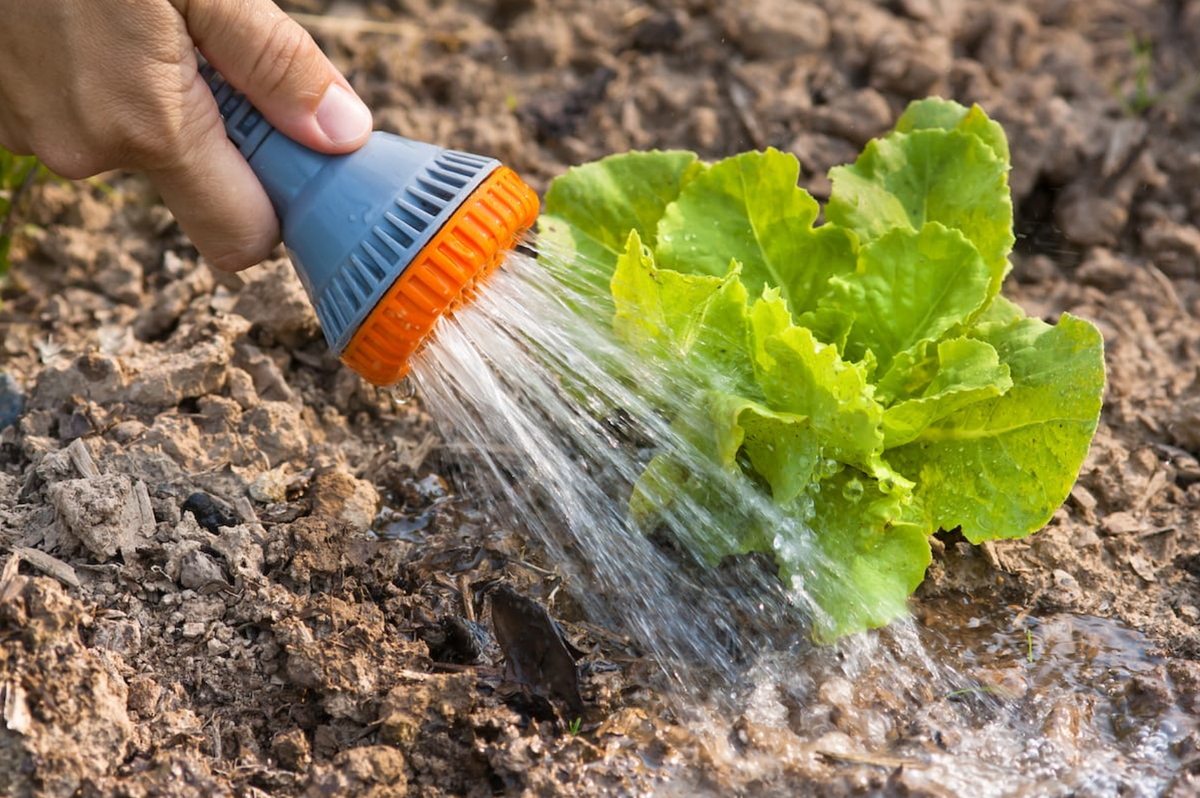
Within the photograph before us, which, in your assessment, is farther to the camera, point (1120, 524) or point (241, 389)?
point (241, 389)

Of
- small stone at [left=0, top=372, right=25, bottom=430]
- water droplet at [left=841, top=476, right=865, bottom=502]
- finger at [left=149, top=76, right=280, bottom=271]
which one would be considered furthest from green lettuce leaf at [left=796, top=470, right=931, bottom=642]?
small stone at [left=0, top=372, right=25, bottom=430]

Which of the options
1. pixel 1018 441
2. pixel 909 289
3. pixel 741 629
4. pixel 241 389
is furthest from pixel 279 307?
pixel 1018 441

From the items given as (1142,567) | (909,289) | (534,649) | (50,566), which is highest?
(909,289)

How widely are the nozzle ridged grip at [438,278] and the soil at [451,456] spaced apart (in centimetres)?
44

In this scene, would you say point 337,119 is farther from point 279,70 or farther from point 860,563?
point 860,563

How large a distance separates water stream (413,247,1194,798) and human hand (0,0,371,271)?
0.44 metres

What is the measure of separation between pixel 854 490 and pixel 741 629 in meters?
0.34

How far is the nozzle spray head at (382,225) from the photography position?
6.73ft

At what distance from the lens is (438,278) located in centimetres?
205

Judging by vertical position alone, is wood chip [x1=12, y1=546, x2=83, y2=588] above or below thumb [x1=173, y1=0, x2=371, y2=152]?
below

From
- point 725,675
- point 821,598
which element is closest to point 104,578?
point 725,675

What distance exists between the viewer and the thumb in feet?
6.75

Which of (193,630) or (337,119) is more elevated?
(337,119)

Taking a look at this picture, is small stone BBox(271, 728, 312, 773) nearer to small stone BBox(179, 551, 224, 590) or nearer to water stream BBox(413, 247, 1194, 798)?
small stone BBox(179, 551, 224, 590)
